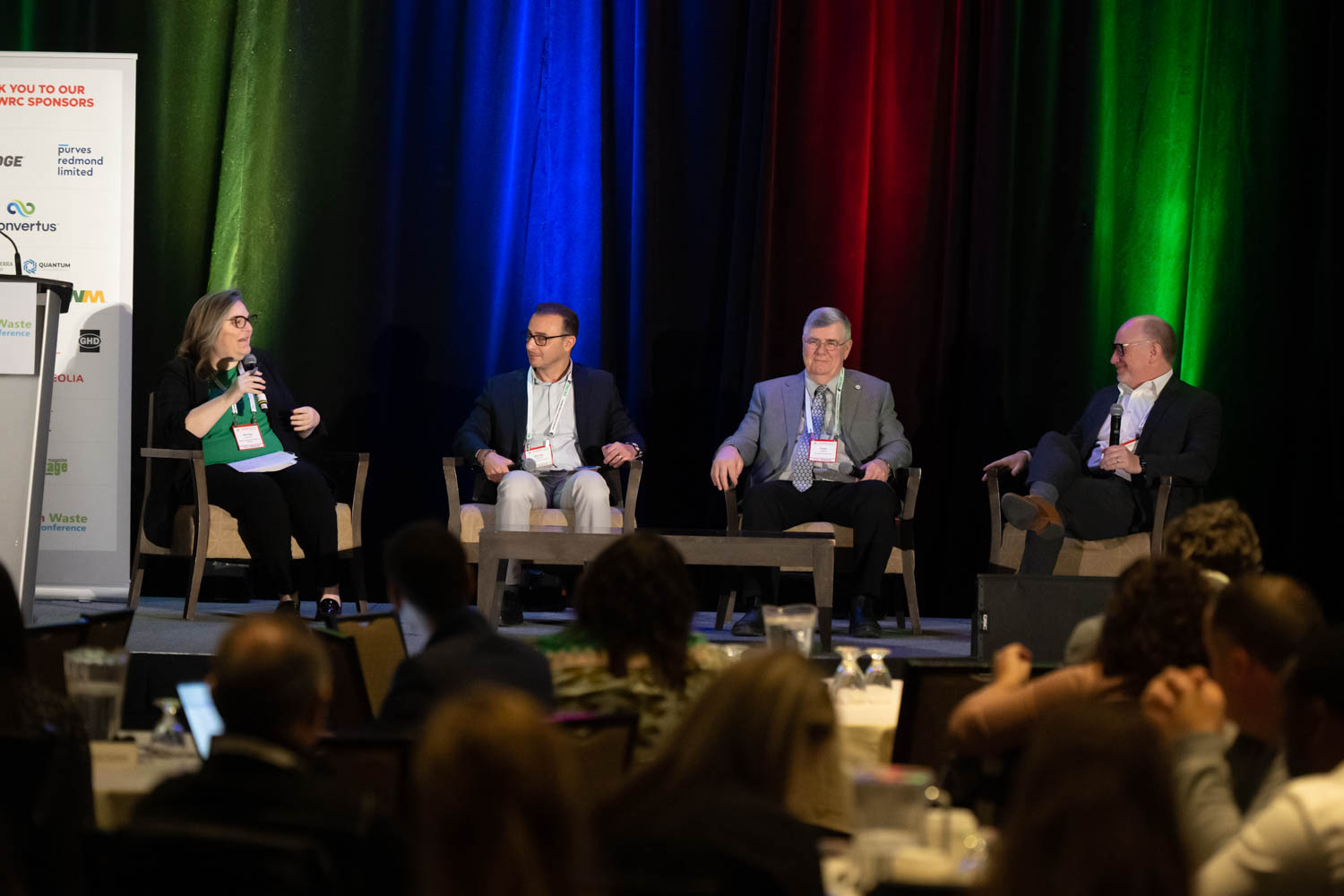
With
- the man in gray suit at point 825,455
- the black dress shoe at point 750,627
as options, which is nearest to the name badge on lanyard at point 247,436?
the man in gray suit at point 825,455

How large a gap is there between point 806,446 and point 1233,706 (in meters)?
3.97

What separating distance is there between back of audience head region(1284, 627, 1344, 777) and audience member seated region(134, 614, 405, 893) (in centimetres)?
92

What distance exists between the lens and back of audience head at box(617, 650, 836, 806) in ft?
4.61

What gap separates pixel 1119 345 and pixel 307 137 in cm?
341

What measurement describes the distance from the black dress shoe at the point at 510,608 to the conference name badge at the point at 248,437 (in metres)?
1.05

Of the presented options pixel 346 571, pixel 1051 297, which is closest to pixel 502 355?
pixel 346 571

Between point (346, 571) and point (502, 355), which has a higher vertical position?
point (502, 355)

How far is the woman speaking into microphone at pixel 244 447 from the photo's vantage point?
5406 millimetres

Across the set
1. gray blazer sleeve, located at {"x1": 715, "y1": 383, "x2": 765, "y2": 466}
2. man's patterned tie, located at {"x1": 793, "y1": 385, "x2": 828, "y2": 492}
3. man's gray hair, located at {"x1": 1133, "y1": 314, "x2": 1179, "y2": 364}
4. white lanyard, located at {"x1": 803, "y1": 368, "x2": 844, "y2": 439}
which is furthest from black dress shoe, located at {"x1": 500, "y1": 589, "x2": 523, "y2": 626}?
man's gray hair, located at {"x1": 1133, "y1": 314, "x2": 1179, "y2": 364}

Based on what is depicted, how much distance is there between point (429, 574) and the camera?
7.73 ft

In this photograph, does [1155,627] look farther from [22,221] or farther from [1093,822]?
[22,221]

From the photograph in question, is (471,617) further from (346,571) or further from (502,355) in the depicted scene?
(502,355)

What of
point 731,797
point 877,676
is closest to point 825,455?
point 877,676

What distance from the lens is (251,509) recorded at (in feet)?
17.7
